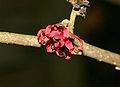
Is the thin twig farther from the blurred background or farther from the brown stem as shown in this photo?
the blurred background

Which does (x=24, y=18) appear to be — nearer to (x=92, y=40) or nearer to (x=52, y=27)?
(x=92, y=40)

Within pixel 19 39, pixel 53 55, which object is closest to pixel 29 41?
→ pixel 19 39

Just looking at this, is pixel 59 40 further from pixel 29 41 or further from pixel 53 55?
pixel 53 55

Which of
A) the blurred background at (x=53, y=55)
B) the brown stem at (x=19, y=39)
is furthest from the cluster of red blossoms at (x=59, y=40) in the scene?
the blurred background at (x=53, y=55)

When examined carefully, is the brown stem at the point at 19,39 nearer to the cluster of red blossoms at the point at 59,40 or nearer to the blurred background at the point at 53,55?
the cluster of red blossoms at the point at 59,40

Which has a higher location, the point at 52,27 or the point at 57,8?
the point at 52,27

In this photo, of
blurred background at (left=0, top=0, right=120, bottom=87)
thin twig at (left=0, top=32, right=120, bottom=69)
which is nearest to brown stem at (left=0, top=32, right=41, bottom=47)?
thin twig at (left=0, top=32, right=120, bottom=69)

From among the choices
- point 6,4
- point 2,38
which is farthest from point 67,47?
point 6,4
